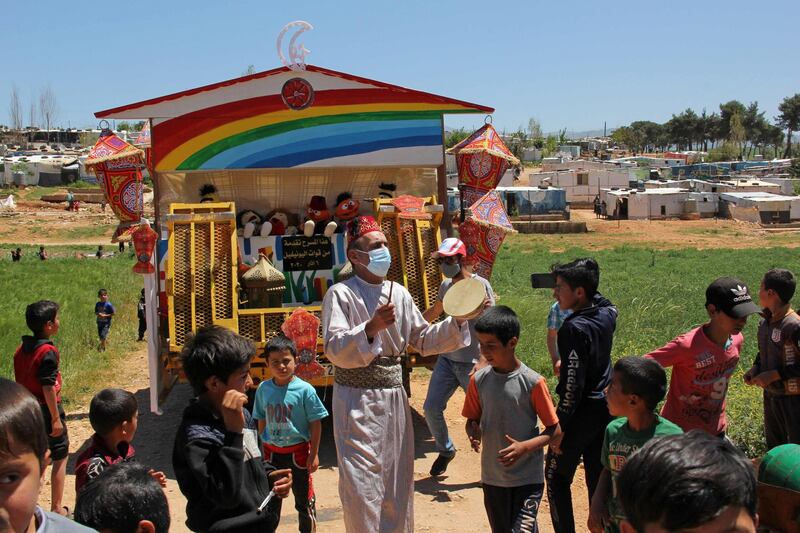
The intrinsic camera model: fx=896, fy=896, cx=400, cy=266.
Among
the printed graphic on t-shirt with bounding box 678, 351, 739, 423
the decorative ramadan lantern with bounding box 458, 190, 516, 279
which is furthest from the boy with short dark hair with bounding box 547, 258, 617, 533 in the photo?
the decorative ramadan lantern with bounding box 458, 190, 516, 279

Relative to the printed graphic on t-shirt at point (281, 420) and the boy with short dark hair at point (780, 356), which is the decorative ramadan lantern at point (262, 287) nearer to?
the printed graphic on t-shirt at point (281, 420)

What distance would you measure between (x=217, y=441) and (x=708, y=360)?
2.73 meters

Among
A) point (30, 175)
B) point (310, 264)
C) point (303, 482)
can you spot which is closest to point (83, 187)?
point (30, 175)

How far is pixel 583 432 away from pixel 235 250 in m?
4.64

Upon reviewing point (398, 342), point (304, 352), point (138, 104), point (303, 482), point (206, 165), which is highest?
point (138, 104)

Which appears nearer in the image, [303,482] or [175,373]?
[303,482]

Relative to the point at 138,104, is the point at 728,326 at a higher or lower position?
lower

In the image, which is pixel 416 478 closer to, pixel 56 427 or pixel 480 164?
pixel 56 427

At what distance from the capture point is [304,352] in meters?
7.45

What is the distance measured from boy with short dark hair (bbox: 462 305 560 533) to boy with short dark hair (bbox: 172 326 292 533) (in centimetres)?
152

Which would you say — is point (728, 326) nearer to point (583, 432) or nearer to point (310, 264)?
point (583, 432)

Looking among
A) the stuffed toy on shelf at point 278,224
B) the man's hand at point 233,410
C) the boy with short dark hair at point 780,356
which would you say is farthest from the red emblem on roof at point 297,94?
the man's hand at point 233,410

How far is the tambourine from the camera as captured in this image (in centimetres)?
466

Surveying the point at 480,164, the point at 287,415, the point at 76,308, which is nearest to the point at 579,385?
the point at 287,415
